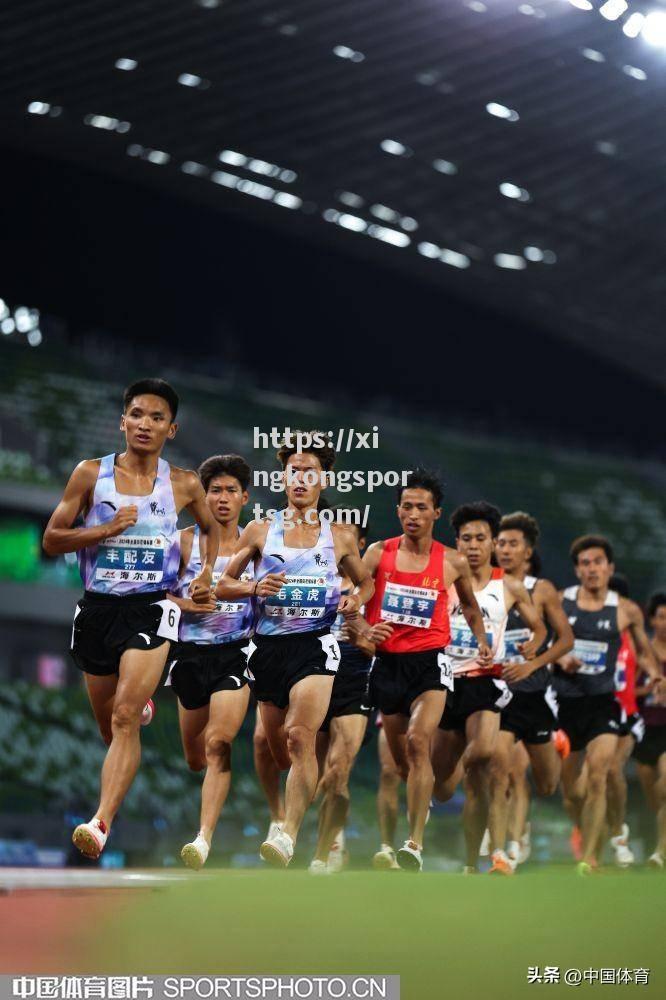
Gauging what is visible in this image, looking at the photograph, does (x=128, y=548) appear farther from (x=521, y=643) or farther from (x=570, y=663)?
(x=570, y=663)

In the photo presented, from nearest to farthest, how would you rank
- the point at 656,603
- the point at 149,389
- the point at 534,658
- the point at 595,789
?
the point at 149,389 → the point at 534,658 → the point at 595,789 → the point at 656,603

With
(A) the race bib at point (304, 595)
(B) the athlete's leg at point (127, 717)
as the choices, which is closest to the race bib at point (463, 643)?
(A) the race bib at point (304, 595)

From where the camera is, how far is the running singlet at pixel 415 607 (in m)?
8.95

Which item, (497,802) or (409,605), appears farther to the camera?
(497,802)

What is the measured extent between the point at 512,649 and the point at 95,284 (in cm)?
2735

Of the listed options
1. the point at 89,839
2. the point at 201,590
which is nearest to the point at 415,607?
the point at 201,590

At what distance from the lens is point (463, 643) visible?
9984 millimetres

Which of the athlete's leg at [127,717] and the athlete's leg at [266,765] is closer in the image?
the athlete's leg at [127,717]

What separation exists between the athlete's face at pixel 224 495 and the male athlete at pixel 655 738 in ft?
16.2

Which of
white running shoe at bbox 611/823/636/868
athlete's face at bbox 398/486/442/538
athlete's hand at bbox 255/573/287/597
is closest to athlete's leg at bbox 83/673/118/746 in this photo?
athlete's hand at bbox 255/573/287/597

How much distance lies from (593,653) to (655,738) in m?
1.90

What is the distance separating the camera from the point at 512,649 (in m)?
10.9

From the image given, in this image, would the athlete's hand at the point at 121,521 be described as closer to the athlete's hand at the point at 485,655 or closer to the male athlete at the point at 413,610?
the male athlete at the point at 413,610

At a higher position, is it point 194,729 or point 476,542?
point 476,542
